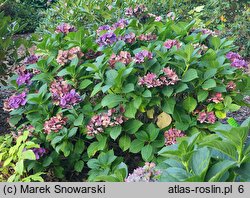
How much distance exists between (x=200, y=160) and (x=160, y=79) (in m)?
1.27

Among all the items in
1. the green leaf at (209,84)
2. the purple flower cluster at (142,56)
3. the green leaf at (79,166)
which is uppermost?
the purple flower cluster at (142,56)

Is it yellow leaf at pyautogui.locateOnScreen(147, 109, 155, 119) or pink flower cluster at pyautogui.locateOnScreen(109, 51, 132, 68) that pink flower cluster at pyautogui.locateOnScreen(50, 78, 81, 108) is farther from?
yellow leaf at pyautogui.locateOnScreen(147, 109, 155, 119)

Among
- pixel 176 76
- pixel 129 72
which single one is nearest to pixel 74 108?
pixel 129 72

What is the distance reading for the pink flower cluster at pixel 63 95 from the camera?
2.62 m

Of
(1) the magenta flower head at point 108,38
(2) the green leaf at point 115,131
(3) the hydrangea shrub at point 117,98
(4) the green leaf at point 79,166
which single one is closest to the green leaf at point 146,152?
(3) the hydrangea shrub at point 117,98

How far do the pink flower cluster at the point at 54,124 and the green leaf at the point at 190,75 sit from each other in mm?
815

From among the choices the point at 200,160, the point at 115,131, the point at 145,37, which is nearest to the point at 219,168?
the point at 200,160

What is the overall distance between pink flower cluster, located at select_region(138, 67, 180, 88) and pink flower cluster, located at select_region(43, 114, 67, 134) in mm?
554

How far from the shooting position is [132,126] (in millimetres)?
2717

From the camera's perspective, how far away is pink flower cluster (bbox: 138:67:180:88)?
258cm

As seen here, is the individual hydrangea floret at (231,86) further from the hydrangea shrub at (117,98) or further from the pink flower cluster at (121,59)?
the pink flower cluster at (121,59)

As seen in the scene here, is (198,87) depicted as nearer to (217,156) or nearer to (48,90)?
(48,90)

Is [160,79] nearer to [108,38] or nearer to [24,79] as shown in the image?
[108,38]

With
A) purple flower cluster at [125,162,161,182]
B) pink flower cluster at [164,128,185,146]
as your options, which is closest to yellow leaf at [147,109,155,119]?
pink flower cluster at [164,128,185,146]
